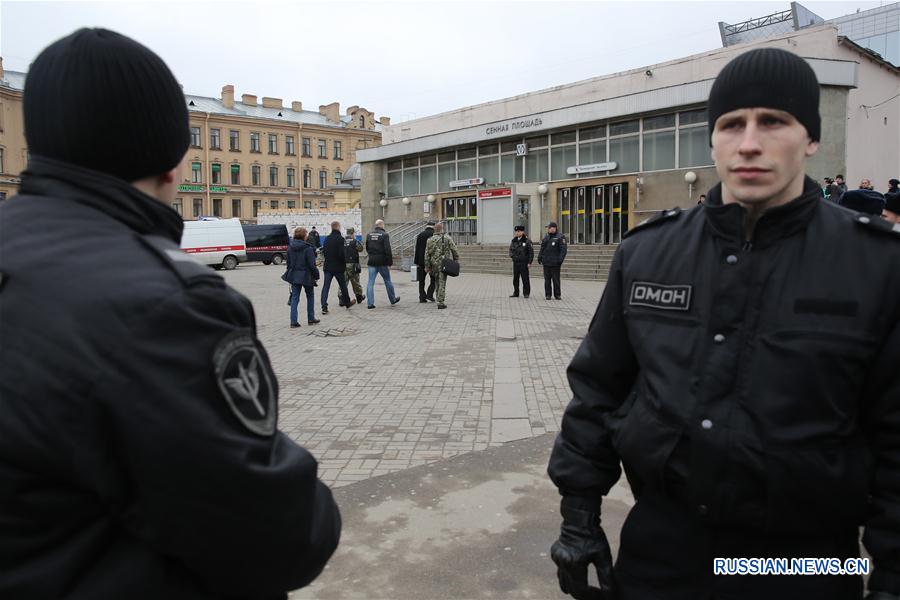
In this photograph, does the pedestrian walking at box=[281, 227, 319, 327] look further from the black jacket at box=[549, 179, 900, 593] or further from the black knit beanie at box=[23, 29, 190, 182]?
the black knit beanie at box=[23, 29, 190, 182]

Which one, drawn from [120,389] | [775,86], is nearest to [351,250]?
[775,86]

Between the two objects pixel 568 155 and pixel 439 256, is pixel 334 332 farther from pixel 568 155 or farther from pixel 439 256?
pixel 568 155

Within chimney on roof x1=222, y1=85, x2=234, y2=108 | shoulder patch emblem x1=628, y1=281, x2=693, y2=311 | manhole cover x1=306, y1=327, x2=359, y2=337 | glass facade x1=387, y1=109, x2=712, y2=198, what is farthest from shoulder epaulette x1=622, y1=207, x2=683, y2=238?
chimney on roof x1=222, y1=85, x2=234, y2=108

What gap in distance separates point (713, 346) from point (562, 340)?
887 centimetres

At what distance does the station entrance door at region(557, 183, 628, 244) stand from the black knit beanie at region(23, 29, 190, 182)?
27.6 metres

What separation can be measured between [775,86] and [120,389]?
5.43ft

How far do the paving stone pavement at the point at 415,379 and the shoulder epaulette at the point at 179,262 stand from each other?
3.64 meters

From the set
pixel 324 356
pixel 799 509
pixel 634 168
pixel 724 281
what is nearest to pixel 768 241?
pixel 724 281

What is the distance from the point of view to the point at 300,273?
41.1 feet

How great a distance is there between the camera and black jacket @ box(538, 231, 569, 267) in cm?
1605

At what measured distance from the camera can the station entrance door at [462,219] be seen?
3388 centimetres

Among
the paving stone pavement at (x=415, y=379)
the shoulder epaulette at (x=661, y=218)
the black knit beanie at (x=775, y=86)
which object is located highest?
the black knit beanie at (x=775, y=86)

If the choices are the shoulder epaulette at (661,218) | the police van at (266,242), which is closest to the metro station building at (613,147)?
the police van at (266,242)

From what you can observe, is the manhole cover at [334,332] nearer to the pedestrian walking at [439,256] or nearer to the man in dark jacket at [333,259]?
the man in dark jacket at [333,259]
